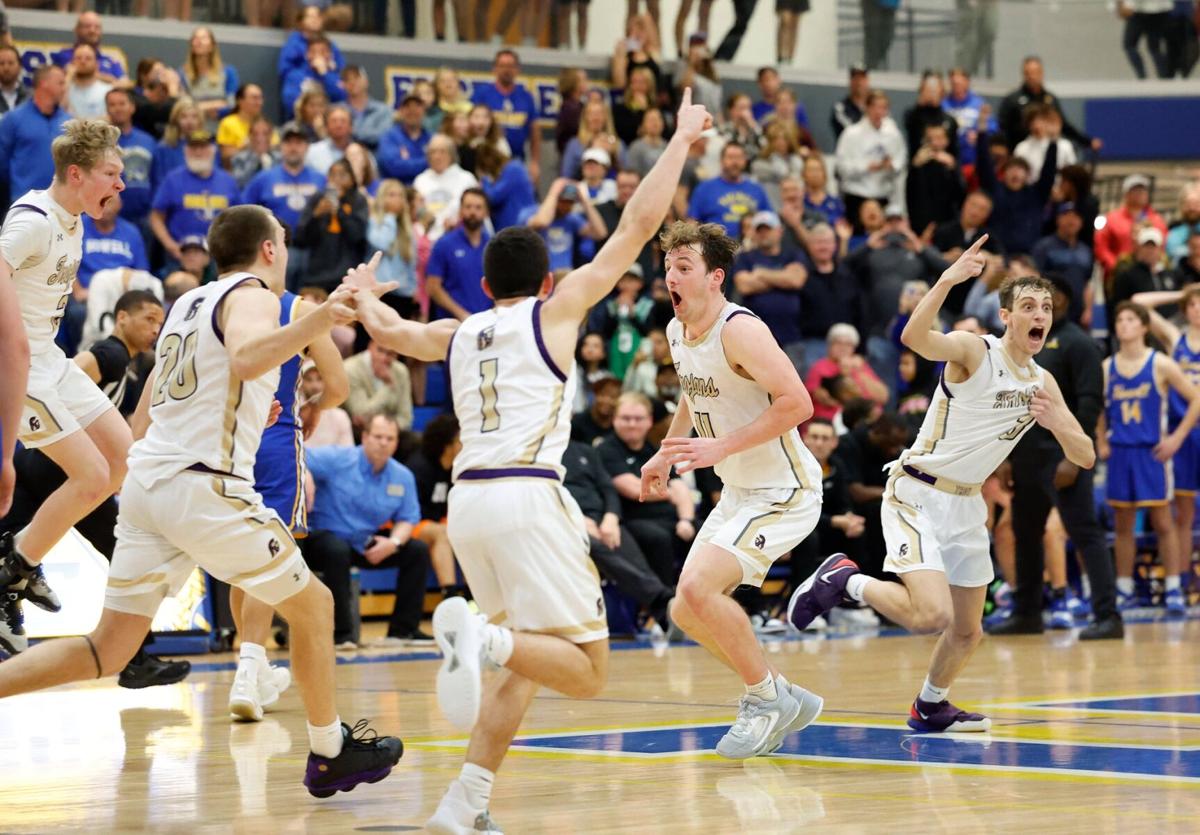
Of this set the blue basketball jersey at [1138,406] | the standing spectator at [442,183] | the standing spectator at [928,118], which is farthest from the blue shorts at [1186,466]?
the standing spectator at [442,183]

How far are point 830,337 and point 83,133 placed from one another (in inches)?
393

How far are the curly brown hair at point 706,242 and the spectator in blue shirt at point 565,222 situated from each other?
9.20 meters

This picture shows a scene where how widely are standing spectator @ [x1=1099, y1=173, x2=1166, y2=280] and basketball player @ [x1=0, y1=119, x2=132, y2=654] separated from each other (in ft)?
45.9

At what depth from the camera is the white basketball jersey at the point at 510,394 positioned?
5.59 m

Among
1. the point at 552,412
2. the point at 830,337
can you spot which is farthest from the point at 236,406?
the point at 830,337

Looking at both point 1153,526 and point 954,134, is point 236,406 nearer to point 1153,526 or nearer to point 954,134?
point 1153,526

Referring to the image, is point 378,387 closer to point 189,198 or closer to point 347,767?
point 189,198

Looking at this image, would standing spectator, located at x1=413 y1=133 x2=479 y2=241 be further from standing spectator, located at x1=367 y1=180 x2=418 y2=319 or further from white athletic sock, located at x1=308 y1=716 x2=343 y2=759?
white athletic sock, located at x1=308 y1=716 x2=343 y2=759

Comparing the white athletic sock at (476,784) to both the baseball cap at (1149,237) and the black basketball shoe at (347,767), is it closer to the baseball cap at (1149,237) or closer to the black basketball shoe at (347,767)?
the black basketball shoe at (347,767)

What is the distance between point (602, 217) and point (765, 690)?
34.4ft

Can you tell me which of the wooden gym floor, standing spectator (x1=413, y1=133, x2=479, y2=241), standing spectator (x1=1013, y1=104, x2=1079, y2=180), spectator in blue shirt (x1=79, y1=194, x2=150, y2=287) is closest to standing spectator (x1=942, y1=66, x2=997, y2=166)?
standing spectator (x1=1013, y1=104, x2=1079, y2=180)

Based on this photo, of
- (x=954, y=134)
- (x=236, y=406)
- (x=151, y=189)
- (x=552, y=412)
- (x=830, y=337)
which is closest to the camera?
(x=552, y=412)

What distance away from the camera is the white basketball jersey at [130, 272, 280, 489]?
6074 millimetres

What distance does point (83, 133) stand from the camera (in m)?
7.86
